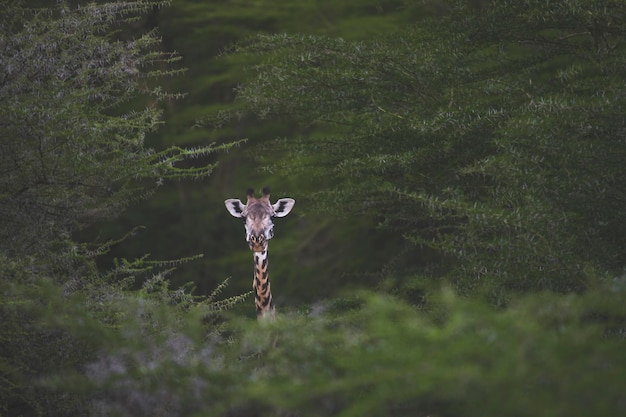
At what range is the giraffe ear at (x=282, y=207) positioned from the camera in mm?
8094

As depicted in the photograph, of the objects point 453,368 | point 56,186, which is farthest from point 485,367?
point 56,186

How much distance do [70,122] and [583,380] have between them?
20.1ft

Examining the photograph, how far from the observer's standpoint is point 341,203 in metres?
9.95

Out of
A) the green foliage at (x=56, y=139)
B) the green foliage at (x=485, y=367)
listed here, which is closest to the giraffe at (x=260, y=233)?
the green foliage at (x=56, y=139)

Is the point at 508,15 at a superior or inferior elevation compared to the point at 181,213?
superior

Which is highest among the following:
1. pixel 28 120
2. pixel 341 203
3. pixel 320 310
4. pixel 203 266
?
pixel 28 120

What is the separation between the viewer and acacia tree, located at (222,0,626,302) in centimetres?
757

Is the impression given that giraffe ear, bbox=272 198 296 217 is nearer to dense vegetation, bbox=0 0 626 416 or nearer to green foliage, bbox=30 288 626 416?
dense vegetation, bbox=0 0 626 416

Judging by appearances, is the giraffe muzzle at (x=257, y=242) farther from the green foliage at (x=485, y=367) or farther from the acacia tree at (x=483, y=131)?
the green foliage at (x=485, y=367)

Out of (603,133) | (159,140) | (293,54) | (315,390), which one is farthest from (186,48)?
(315,390)

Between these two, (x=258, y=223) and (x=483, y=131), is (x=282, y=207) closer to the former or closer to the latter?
(x=258, y=223)

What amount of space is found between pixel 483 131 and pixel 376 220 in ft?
10.2

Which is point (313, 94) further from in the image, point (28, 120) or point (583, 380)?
point (583, 380)

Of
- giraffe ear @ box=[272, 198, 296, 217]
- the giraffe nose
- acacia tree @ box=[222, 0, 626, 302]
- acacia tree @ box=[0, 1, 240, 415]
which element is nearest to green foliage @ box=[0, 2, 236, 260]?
acacia tree @ box=[0, 1, 240, 415]
